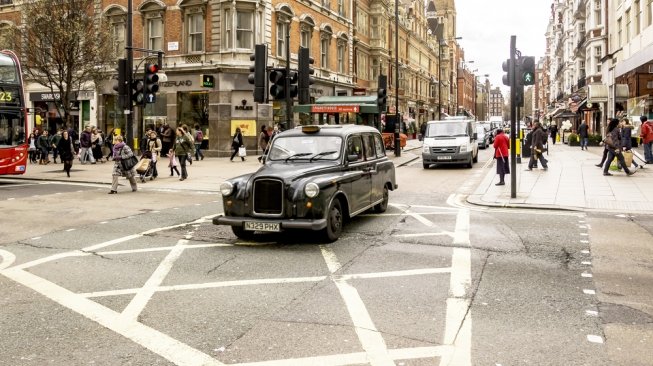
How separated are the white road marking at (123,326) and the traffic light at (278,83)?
8.73 m

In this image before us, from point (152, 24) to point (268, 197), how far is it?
27512 mm

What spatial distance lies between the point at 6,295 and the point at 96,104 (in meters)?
31.4

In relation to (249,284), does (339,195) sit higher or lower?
higher

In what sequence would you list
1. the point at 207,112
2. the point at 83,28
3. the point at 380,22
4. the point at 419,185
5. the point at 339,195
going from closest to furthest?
the point at 339,195, the point at 419,185, the point at 83,28, the point at 207,112, the point at 380,22

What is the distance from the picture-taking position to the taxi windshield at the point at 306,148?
9.22 metres

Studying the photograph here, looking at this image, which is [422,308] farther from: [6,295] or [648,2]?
[648,2]

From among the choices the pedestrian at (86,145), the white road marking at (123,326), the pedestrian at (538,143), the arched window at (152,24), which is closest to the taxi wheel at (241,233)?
the white road marking at (123,326)

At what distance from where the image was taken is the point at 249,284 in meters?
6.05

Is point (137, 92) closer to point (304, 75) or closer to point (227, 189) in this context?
point (304, 75)

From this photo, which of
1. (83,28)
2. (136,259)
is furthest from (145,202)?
(83,28)

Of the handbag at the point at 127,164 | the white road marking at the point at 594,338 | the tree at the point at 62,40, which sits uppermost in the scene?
the tree at the point at 62,40

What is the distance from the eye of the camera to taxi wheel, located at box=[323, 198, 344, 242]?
8.17 m

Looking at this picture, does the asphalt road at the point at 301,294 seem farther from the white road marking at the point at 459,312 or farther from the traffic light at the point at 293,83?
the traffic light at the point at 293,83

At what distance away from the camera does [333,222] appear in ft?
27.5
